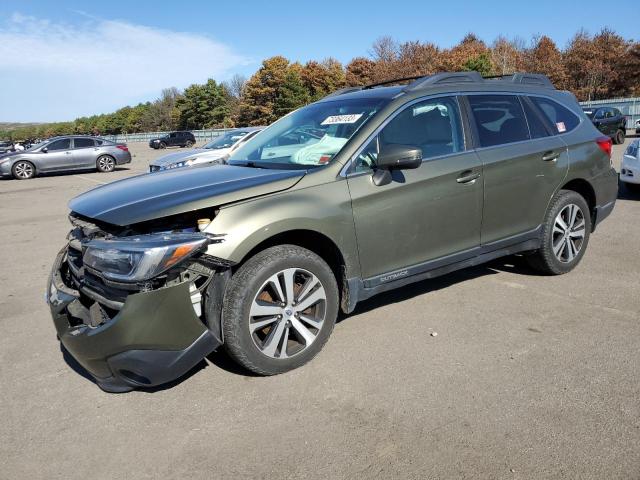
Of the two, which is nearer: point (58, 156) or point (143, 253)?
point (143, 253)

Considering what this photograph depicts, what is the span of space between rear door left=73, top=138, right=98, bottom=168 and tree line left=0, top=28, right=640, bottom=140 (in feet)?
108

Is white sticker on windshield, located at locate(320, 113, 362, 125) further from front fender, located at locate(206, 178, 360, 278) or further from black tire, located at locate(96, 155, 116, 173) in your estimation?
black tire, located at locate(96, 155, 116, 173)

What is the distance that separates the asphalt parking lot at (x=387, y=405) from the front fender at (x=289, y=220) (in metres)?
0.82

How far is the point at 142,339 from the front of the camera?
275 centimetres

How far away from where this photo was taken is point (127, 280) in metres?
2.74

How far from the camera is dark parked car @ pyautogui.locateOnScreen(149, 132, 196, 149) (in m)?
44.0

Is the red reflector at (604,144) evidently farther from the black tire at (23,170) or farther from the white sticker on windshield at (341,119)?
the black tire at (23,170)

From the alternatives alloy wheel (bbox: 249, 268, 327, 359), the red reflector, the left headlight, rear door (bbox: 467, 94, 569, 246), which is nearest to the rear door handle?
rear door (bbox: 467, 94, 569, 246)

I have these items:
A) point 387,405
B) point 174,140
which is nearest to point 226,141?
point 387,405

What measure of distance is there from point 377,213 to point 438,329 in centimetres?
105

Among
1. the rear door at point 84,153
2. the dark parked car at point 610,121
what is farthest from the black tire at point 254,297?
the dark parked car at point 610,121

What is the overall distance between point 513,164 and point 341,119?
151 cm

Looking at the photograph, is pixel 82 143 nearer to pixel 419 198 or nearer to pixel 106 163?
pixel 106 163

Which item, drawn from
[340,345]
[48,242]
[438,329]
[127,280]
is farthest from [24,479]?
[48,242]
